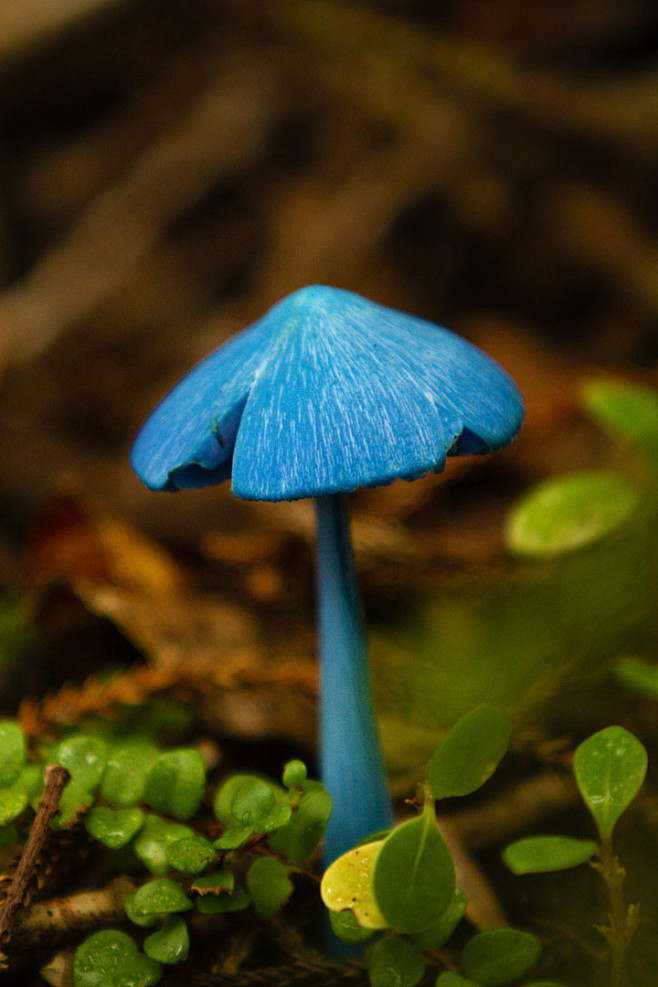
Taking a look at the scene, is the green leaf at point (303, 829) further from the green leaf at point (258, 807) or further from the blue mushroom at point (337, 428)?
the blue mushroom at point (337, 428)

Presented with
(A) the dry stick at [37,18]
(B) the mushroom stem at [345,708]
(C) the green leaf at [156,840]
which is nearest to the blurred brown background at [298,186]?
(A) the dry stick at [37,18]

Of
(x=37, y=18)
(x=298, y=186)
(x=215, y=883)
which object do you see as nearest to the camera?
(x=215, y=883)

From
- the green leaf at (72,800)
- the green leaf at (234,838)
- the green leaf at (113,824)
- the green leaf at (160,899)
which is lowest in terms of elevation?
the green leaf at (160,899)

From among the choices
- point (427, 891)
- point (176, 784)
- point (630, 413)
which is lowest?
point (427, 891)

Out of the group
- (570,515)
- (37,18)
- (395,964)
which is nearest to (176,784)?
(395,964)

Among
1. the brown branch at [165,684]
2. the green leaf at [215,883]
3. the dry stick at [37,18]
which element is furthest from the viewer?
the dry stick at [37,18]

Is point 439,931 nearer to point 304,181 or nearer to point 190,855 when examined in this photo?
point 190,855
